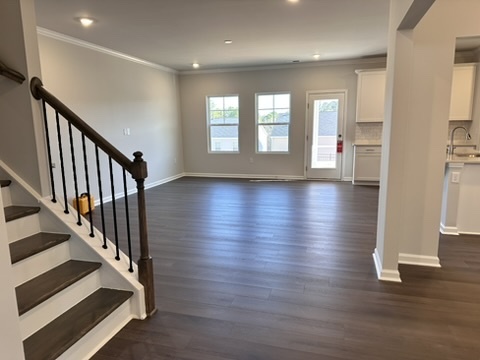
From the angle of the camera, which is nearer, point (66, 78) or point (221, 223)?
point (221, 223)

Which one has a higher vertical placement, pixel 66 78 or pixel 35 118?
pixel 66 78

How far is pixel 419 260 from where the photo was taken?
122 inches

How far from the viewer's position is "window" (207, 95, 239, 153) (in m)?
8.09

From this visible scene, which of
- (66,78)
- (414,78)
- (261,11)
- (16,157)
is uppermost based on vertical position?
(261,11)

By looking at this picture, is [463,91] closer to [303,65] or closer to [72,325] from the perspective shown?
[303,65]

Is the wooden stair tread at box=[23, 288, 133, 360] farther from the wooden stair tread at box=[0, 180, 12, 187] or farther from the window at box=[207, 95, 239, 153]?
the window at box=[207, 95, 239, 153]

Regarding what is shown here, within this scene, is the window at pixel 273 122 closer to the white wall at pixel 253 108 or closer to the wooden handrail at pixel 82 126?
the white wall at pixel 253 108

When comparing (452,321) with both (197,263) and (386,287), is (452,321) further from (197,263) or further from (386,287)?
(197,263)

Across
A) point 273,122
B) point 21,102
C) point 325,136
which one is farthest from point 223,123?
point 21,102

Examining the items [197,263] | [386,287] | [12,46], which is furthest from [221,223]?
[12,46]

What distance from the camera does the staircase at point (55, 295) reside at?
5.66 feet

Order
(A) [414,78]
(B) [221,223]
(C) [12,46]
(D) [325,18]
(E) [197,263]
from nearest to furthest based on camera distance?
1. (C) [12,46]
2. (A) [414,78]
3. (E) [197,263]
4. (D) [325,18]
5. (B) [221,223]

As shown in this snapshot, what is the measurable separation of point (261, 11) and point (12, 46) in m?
2.65

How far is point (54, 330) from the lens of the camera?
1796 mm
